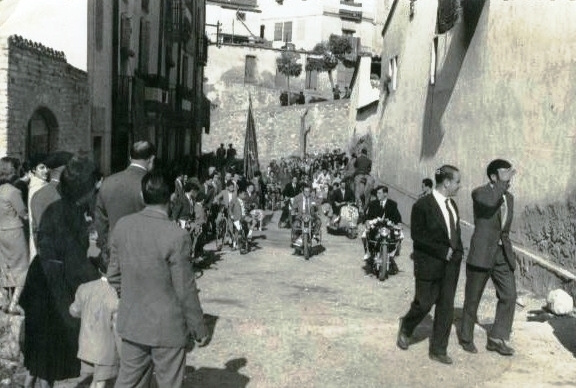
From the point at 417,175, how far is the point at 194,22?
19.9 metres

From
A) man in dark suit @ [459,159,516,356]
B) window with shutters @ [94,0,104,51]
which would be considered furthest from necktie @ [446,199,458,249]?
window with shutters @ [94,0,104,51]

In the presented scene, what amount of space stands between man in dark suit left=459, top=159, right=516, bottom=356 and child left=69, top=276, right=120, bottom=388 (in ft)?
11.5

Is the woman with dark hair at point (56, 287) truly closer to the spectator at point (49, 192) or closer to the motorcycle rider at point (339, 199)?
the spectator at point (49, 192)

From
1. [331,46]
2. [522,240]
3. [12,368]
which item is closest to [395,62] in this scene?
[522,240]

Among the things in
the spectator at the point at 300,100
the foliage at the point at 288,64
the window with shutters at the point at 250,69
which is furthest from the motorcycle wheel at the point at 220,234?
the foliage at the point at 288,64

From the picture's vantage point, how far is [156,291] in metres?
4.18

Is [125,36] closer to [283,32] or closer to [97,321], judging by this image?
[97,321]

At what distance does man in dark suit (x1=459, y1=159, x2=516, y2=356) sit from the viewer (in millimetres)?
6766

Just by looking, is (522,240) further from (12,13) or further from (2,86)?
(12,13)

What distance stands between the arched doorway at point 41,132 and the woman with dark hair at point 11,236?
5.74 metres

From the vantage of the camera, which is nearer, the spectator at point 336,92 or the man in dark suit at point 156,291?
the man in dark suit at point 156,291

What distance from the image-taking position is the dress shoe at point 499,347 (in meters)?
6.73

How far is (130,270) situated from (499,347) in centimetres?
400

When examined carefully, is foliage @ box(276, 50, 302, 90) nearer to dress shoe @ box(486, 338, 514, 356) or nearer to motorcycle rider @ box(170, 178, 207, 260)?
motorcycle rider @ box(170, 178, 207, 260)
